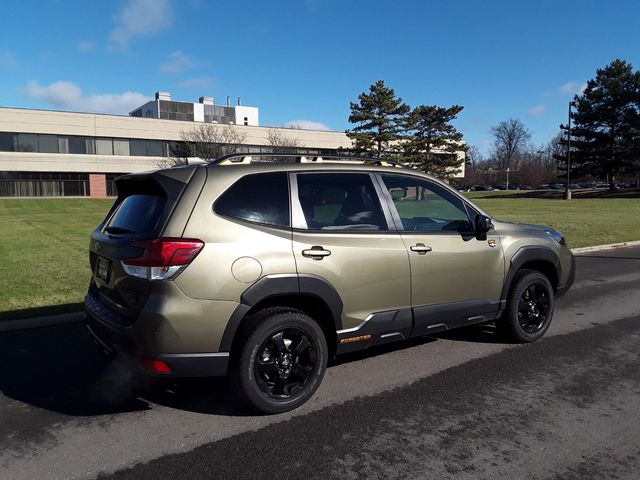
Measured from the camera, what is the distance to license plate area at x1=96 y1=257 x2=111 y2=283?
3.65 metres

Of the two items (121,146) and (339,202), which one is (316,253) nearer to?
(339,202)

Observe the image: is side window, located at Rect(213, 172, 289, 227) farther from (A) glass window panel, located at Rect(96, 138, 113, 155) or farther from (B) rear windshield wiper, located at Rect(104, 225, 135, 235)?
(A) glass window panel, located at Rect(96, 138, 113, 155)

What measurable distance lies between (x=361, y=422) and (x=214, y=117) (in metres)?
84.5

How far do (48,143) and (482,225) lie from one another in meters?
56.2

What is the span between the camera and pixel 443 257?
14.1ft

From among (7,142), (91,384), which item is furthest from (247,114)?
(91,384)

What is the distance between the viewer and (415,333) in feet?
13.9

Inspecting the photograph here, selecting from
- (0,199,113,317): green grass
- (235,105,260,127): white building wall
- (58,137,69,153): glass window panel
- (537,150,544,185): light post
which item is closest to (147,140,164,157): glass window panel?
(58,137,69,153): glass window panel

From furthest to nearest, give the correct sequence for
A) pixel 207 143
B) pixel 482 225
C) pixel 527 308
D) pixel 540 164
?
pixel 540 164 → pixel 207 143 → pixel 527 308 → pixel 482 225

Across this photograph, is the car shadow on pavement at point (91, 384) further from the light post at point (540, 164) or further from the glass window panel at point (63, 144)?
the light post at point (540, 164)

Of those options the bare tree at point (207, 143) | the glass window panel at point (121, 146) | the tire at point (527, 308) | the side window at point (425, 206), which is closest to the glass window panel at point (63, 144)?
the glass window panel at point (121, 146)

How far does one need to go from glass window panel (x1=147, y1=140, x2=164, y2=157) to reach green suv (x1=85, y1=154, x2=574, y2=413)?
181ft

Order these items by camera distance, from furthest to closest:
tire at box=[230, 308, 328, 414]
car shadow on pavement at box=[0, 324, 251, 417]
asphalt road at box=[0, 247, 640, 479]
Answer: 1. car shadow on pavement at box=[0, 324, 251, 417]
2. tire at box=[230, 308, 328, 414]
3. asphalt road at box=[0, 247, 640, 479]

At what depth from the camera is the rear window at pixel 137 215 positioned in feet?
11.3
